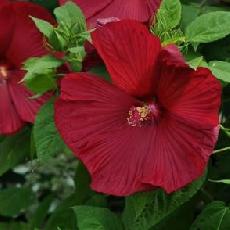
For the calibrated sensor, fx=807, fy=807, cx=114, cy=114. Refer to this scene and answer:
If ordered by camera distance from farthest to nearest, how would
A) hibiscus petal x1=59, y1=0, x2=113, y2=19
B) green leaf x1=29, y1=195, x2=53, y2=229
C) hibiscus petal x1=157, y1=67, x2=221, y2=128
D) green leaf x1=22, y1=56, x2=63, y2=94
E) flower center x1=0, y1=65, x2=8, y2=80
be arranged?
1. green leaf x1=29, y1=195, x2=53, y2=229
2. flower center x1=0, y1=65, x2=8, y2=80
3. hibiscus petal x1=59, y1=0, x2=113, y2=19
4. green leaf x1=22, y1=56, x2=63, y2=94
5. hibiscus petal x1=157, y1=67, x2=221, y2=128

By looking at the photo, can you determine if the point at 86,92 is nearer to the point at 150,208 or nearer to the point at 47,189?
the point at 150,208

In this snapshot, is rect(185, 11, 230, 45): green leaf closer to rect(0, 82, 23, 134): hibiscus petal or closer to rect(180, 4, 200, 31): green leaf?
rect(180, 4, 200, 31): green leaf

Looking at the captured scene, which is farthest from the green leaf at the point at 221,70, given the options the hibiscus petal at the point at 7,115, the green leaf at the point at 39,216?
the green leaf at the point at 39,216

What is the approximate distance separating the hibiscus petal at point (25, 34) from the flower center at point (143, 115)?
220mm

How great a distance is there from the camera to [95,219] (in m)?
1.10

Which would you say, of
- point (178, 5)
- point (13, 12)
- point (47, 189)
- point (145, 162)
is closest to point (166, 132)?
point (145, 162)

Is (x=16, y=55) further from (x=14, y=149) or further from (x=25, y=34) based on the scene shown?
(x=14, y=149)

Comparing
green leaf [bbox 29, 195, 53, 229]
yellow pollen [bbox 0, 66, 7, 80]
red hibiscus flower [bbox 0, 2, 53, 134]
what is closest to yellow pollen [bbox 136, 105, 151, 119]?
red hibiscus flower [bbox 0, 2, 53, 134]

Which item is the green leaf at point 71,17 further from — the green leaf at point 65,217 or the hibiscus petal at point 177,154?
the green leaf at point 65,217

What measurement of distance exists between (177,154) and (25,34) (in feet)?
1.17

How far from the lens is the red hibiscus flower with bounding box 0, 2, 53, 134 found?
1191mm

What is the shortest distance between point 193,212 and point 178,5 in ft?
1.17

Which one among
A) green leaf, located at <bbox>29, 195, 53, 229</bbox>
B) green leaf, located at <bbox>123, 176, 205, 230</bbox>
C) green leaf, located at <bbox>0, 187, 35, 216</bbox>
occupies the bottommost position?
green leaf, located at <bbox>0, 187, 35, 216</bbox>

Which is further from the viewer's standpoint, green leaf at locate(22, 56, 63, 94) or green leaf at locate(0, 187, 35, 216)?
green leaf at locate(0, 187, 35, 216)
